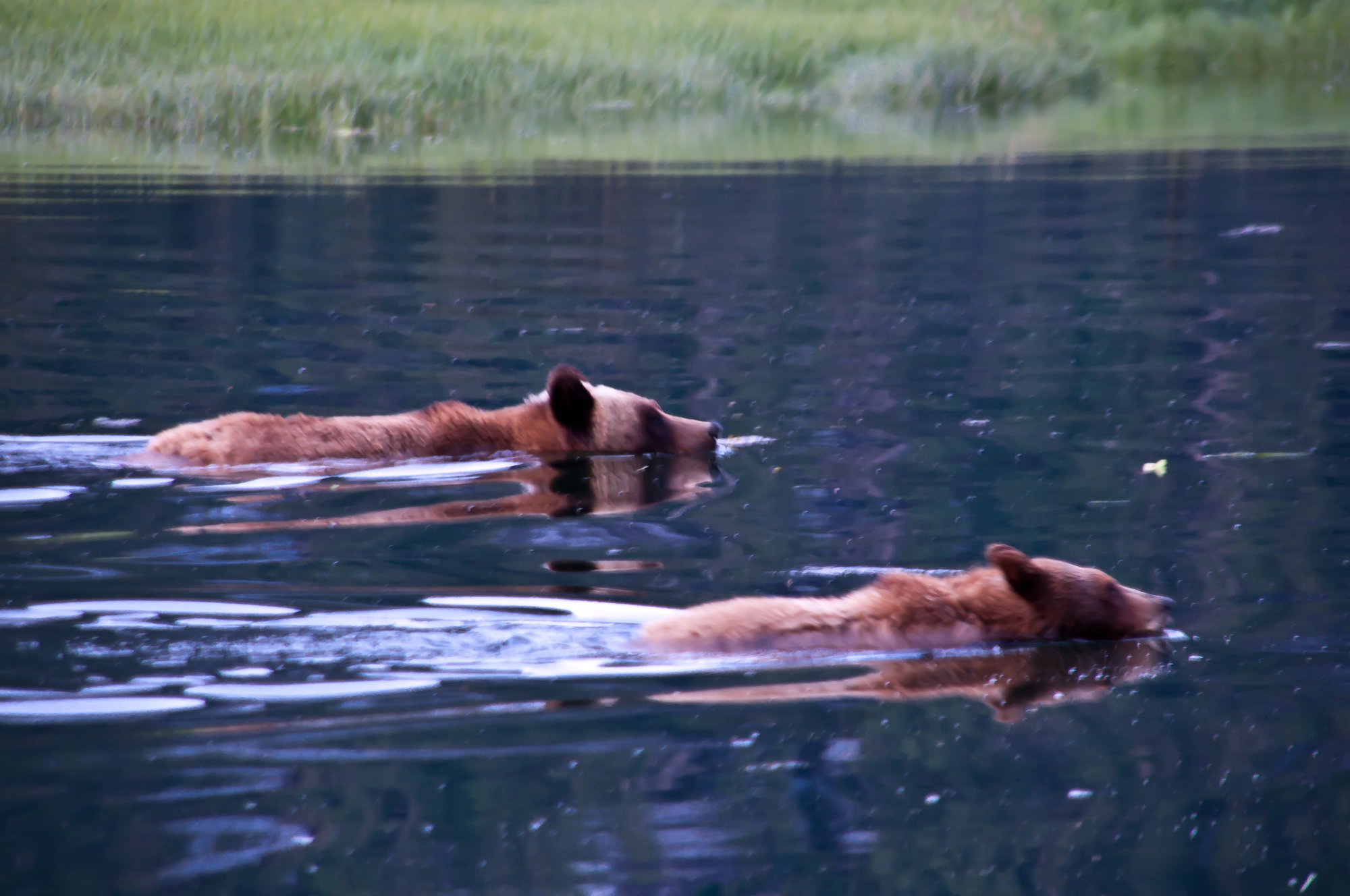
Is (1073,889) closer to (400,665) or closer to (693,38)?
(400,665)

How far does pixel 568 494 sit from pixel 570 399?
0.96 metres

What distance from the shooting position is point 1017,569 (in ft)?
21.6

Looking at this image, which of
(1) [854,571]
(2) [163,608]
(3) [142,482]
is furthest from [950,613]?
(3) [142,482]

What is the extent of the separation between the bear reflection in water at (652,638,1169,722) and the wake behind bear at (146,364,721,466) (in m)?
3.83

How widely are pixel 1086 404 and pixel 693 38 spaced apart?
2929 centimetres

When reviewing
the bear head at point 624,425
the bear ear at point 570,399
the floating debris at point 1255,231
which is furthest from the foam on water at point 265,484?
the floating debris at point 1255,231

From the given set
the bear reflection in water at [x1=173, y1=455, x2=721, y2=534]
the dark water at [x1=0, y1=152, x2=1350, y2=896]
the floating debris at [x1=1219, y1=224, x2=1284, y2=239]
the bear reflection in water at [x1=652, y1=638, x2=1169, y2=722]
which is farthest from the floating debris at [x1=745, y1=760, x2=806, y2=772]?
the floating debris at [x1=1219, y1=224, x2=1284, y2=239]

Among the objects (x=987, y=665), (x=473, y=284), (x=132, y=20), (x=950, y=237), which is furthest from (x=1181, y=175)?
(x=132, y=20)

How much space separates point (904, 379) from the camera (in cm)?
1177

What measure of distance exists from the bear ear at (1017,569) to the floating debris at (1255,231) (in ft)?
43.1

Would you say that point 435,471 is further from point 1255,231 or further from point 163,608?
point 1255,231

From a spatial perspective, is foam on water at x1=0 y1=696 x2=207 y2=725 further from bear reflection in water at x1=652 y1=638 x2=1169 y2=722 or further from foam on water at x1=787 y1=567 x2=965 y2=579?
foam on water at x1=787 y1=567 x2=965 y2=579

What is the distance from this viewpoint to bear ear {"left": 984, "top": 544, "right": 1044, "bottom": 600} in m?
6.55

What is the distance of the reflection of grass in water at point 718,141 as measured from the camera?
27922 millimetres
